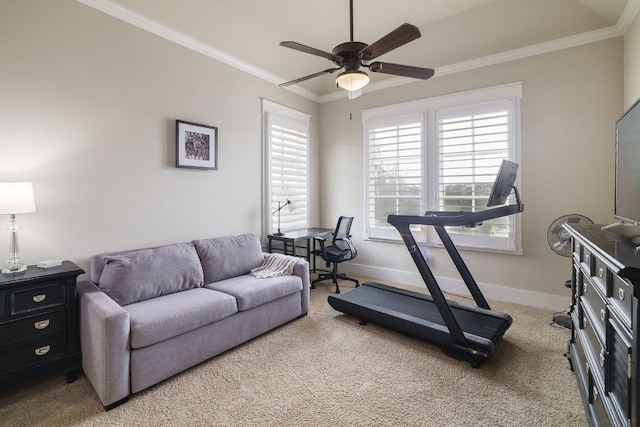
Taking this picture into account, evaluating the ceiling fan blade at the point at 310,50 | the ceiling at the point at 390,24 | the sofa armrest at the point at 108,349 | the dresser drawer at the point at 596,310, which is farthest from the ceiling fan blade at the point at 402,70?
the sofa armrest at the point at 108,349

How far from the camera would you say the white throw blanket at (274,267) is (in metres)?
3.30

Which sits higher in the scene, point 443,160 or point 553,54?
point 553,54

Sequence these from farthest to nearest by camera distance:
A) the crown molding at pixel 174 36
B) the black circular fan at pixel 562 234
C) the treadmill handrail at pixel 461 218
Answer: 1. the black circular fan at pixel 562 234
2. the crown molding at pixel 174 36
3. the treadmill handrail at pixel 461 218

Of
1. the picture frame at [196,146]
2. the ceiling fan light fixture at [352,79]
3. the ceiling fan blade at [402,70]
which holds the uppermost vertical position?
the ceiling fan blade at [402,70]

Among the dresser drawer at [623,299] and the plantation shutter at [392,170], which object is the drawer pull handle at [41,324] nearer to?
the dresser drawer at [623,299]

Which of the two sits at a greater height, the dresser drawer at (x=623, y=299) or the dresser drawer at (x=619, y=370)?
the dresser drawer at (x=623, y=299)

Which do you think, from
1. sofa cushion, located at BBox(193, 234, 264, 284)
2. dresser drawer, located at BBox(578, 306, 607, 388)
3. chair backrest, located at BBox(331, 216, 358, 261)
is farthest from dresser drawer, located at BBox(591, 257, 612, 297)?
sofa cushion, located at BBox(193, 234, 264, 284)

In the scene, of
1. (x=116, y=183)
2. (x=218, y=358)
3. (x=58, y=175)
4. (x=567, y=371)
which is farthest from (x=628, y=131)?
(x=58, y=175)

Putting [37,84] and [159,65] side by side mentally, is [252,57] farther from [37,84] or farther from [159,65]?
[37,84]

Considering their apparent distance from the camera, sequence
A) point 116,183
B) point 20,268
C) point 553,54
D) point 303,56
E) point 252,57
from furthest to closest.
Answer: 1. point 303,56
2. point 252,57
3. point 553,54
4. point 116,183
5. point 20,268

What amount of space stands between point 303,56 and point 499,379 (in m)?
4.23

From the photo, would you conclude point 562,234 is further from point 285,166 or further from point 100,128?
point 100,128

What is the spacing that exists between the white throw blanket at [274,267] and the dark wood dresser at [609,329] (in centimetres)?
245

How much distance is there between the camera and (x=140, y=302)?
250 cm
